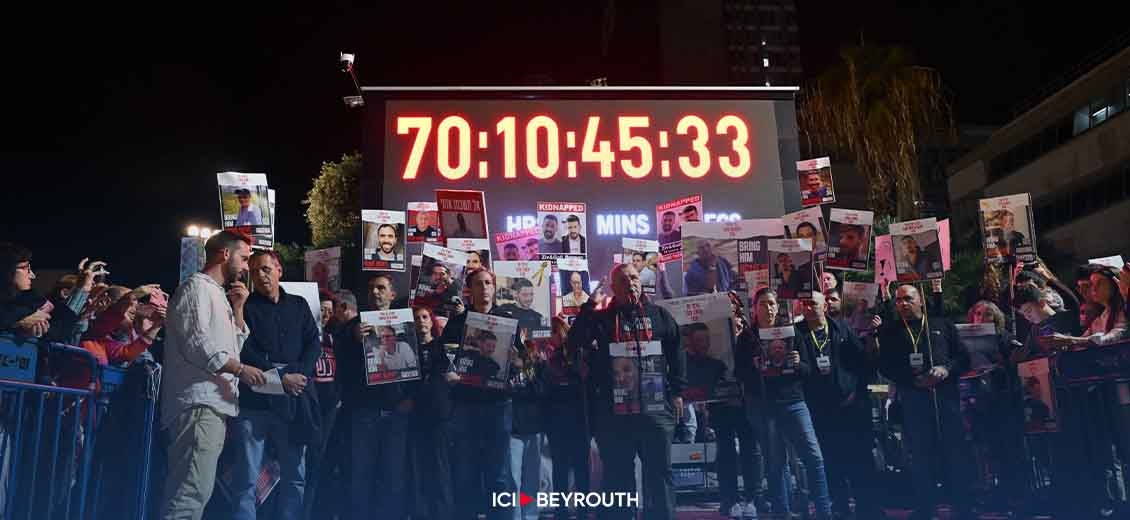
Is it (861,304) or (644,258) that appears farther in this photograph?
(644,258)

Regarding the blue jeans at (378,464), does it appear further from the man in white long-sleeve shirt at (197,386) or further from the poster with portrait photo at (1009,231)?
the poster with portrait photo at (1009,231)

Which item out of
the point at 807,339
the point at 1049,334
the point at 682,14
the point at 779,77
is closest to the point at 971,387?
the point at 1049,334

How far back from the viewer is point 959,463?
650cm

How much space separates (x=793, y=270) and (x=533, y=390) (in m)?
2.22

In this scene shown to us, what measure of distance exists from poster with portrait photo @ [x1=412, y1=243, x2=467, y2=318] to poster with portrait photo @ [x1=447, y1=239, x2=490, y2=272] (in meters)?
0.39

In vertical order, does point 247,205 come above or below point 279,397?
above

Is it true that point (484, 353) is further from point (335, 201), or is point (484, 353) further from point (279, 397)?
point (335, 201)

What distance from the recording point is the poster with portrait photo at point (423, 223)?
7.78m

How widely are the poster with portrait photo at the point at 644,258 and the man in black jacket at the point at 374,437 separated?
2.07m

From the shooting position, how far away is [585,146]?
9.70 metres

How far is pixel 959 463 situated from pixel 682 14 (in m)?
27.2

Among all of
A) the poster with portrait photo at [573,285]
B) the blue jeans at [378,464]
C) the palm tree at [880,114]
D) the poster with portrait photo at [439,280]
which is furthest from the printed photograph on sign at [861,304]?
the palm tree at [880,114]

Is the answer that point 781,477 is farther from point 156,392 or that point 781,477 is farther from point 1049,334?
point 156,392

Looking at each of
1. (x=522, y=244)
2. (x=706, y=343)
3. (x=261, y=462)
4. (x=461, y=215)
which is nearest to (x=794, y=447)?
(x=706, y=343)
